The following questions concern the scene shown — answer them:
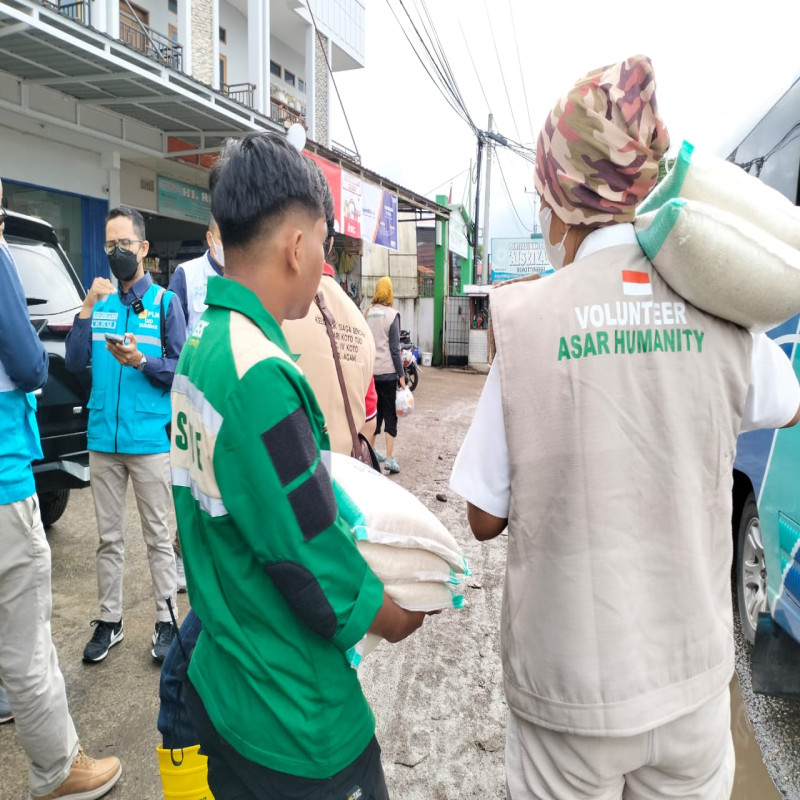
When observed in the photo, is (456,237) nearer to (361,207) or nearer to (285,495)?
(361,207)

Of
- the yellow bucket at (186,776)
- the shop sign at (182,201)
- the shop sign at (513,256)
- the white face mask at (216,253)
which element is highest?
the shop sign at (513,256)

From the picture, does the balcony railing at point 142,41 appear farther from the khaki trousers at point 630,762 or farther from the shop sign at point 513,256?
the shop sign at point 513,256

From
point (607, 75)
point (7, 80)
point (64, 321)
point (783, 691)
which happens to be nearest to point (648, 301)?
point (607, 75)

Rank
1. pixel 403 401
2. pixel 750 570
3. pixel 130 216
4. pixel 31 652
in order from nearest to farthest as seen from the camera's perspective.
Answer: pixel 31 652 → pixel 130 216 → pixel 750 570 → pixel 403 401

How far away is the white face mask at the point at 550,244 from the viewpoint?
1388 mm

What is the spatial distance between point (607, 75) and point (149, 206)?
380 inches

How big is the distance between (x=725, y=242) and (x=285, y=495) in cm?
87

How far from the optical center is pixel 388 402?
21.7 feet

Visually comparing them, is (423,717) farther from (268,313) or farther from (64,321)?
(64,321)

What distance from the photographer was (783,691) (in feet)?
8.20

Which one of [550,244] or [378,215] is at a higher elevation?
[378,215]

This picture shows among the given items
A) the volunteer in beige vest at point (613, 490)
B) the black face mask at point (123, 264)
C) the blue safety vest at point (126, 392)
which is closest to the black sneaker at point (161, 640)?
the blue safety vest at point (126, 392)

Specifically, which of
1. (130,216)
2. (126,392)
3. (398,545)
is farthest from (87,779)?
(130,216)

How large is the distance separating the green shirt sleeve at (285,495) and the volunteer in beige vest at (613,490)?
329 mm
